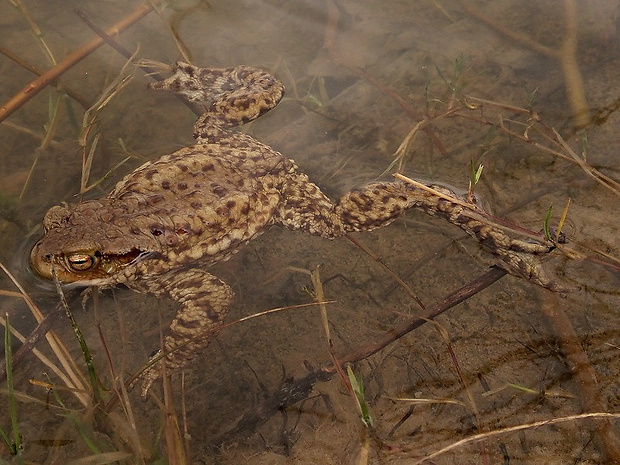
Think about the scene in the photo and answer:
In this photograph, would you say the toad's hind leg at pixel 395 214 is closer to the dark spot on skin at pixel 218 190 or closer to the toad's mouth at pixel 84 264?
the dark spot on skin at pixel 218 190

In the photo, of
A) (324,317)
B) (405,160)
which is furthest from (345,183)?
(324,317)

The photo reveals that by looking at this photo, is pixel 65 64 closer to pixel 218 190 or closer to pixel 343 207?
pixel 218 190

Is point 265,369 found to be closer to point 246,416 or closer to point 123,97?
point 246,416

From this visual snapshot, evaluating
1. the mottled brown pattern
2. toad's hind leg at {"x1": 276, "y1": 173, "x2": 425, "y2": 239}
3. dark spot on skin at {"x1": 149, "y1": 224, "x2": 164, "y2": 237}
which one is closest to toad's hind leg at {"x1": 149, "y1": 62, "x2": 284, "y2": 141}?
the mottled brown pattern

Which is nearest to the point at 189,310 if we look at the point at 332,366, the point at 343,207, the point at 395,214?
the point at 332,366

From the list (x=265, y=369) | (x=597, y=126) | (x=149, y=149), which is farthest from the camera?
(x=149, y=149)

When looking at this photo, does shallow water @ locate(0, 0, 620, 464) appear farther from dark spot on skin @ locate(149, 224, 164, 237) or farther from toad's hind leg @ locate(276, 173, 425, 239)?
dark spot on skin @ locate(149, 224, 164, 237)
